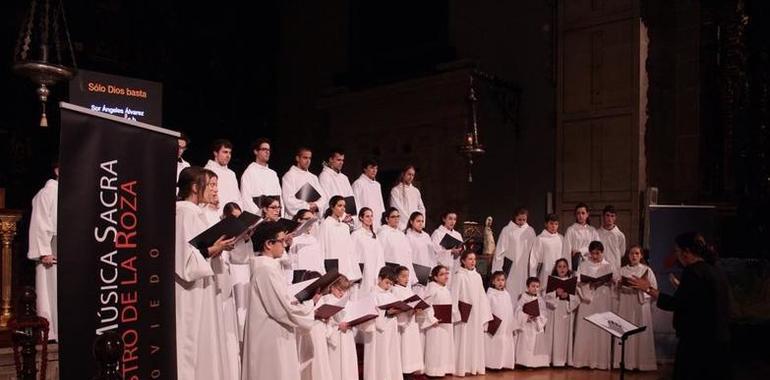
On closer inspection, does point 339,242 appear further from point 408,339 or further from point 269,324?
point 269,324

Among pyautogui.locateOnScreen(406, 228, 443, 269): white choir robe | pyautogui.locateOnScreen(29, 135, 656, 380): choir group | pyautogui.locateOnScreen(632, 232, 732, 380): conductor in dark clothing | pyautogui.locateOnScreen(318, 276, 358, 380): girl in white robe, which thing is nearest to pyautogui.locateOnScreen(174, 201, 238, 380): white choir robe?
pyautogui.locateOnScreen(29, 135, 656, 380): choir group

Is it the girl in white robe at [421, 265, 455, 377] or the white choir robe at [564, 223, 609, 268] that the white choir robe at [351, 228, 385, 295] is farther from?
the white choir robe at [564, 223, 609, 268]

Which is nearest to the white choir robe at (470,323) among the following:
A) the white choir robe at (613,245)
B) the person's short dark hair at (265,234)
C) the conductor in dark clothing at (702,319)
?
the white choir robe at (613,245)

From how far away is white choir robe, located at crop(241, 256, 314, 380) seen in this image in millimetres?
5007

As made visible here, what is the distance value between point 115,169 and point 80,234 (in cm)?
34

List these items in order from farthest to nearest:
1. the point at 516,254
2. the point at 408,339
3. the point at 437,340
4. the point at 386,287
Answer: the point at 516,254 → the point at 437,340 → the point at 408,339 → the point at 386,287

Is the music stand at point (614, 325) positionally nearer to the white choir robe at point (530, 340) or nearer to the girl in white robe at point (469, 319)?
the girl in white robe at point (469, 319)

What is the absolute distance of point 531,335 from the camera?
323 inches

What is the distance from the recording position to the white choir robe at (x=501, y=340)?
8.01 m

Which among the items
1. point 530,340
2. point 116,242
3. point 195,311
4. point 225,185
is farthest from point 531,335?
point 116,242

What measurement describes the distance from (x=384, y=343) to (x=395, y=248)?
1.63 m

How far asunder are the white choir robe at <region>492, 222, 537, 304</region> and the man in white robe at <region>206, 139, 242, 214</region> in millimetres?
3889

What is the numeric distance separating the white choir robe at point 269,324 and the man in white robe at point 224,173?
2237mm

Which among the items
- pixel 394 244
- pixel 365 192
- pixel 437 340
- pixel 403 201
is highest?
pixel 365 192
